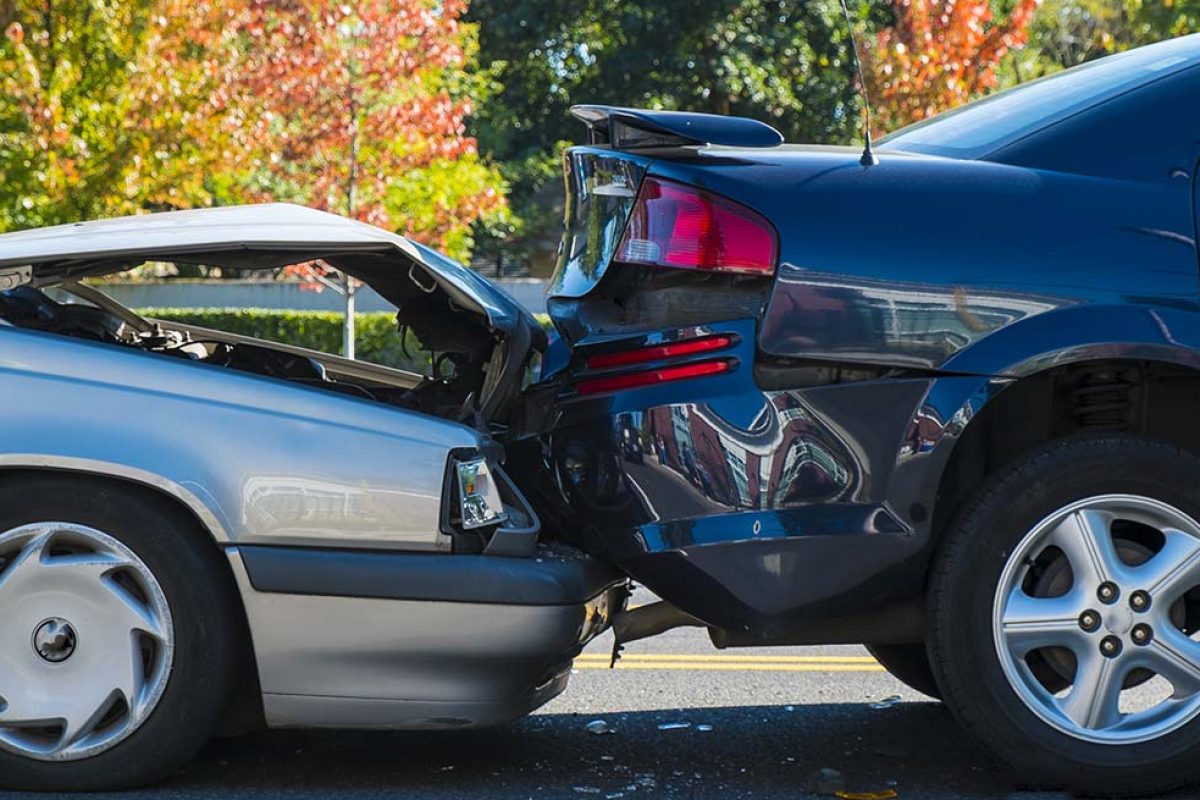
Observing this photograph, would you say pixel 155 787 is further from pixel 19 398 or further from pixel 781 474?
pixel 781 474

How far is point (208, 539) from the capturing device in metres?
3.72

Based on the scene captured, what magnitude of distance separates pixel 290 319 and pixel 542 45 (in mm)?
13035

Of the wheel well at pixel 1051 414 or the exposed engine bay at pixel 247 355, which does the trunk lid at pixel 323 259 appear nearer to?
the exposed engine bay at pixel 247 355

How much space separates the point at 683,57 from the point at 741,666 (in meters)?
25.3

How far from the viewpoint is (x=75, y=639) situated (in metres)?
3.67

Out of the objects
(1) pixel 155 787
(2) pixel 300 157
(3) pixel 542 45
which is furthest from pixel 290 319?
(1) pixel 155 787

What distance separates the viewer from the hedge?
20125 mm

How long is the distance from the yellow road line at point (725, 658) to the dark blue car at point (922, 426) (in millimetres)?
1947

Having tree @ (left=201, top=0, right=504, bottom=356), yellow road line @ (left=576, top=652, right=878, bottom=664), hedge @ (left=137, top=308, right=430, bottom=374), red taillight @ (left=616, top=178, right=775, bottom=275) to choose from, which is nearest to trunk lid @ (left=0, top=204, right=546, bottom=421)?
red taillight @ (left=616, top=178, right=775, bottom=275)

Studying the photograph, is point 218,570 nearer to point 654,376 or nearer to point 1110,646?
point 654,376

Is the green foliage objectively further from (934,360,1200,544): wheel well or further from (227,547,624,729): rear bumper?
(227,547,624,729): rear bumper

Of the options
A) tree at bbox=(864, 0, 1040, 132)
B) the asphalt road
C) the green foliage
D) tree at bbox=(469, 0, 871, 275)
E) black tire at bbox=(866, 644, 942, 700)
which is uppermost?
the green foliage

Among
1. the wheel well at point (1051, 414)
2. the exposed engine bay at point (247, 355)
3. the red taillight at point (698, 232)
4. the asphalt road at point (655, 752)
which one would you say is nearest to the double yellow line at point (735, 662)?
the asphalt road at point (655, 752)

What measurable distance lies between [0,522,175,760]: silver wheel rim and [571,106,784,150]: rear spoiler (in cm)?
148
